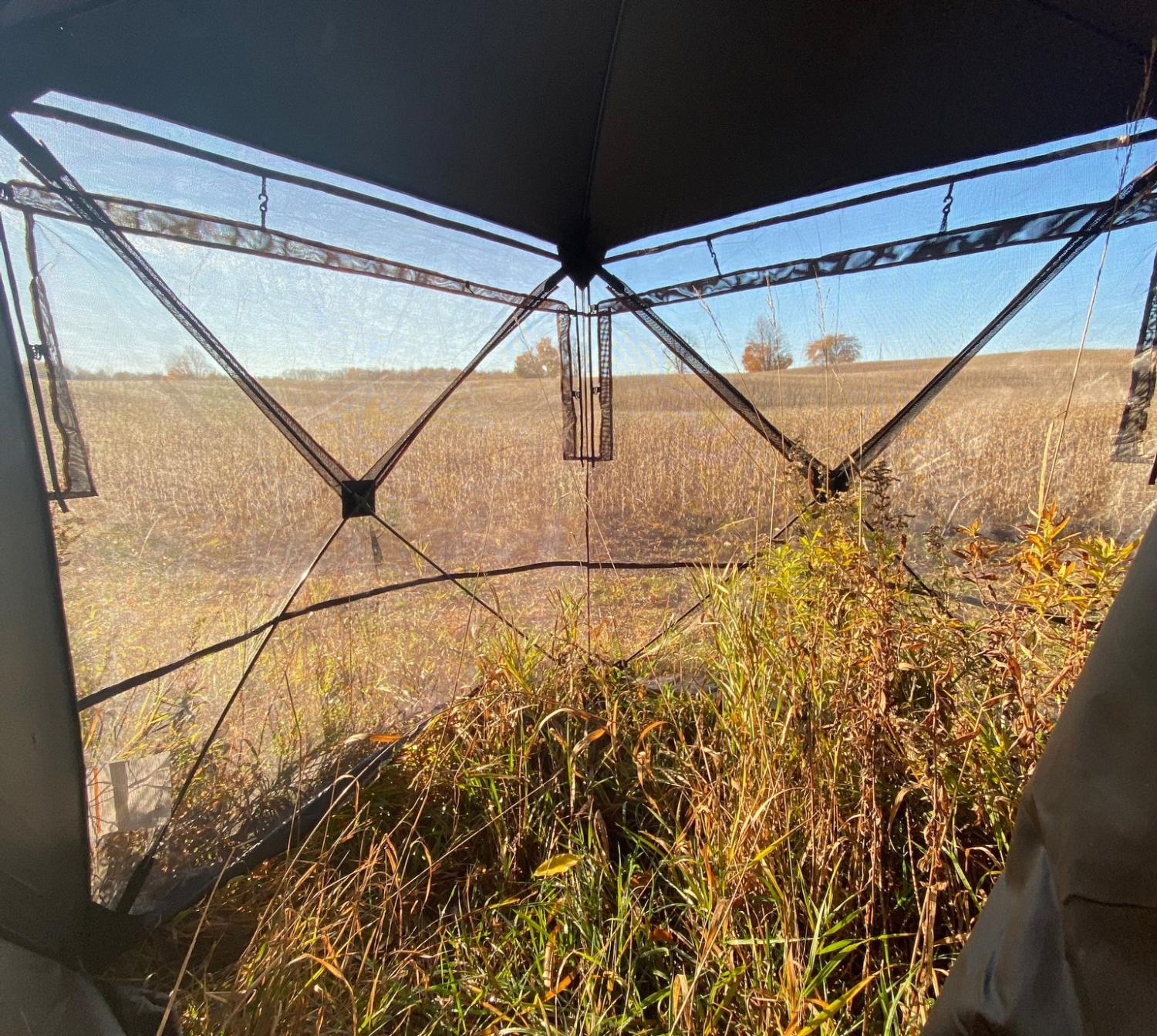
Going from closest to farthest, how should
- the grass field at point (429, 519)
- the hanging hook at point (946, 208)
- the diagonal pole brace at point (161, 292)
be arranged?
the diagonal pole brace at point (161, 292) < the grass field at point (429, 519) < the hanging hook at point (946, 208)

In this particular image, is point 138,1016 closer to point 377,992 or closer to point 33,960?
point 33,960

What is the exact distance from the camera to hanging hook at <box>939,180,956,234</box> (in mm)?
1852

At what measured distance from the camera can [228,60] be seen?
1.33 m

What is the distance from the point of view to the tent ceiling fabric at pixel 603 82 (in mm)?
1268

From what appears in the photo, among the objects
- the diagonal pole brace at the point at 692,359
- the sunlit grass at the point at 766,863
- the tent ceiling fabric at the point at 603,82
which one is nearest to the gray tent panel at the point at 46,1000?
the sunlit grass at the point at 766,863

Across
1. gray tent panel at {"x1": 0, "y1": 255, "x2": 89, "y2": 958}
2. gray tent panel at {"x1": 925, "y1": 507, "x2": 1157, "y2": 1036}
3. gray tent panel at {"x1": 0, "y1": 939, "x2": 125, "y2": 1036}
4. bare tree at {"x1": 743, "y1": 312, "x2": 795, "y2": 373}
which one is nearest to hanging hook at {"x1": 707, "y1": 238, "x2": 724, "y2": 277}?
bare tree at {"x1": 743, "y1": 312, "x2": 795, "y2": 373}

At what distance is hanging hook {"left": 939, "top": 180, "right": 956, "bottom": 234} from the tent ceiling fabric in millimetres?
98

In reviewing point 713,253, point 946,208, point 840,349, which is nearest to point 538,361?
point 713,253

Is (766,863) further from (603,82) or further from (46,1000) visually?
(603,82)

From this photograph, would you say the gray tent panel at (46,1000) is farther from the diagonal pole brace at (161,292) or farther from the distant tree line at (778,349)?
the distant tree line at (778,349)

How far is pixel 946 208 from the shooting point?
6.15 ft

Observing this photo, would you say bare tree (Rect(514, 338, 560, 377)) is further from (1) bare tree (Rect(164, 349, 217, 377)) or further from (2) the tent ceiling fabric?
(1) bare tree (Rect(164, 349, 217, 377))

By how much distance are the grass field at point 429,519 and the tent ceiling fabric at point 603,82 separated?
2.27 feet

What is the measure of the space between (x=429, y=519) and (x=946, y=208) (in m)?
2.20
